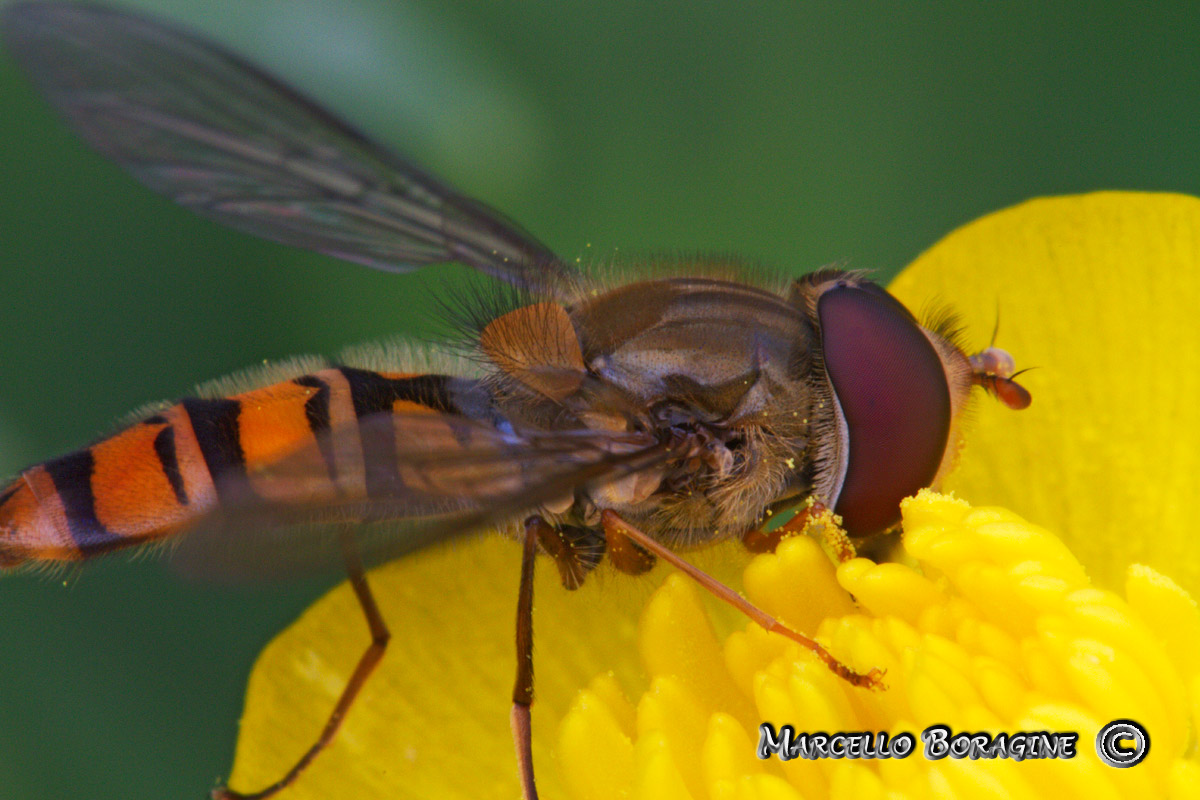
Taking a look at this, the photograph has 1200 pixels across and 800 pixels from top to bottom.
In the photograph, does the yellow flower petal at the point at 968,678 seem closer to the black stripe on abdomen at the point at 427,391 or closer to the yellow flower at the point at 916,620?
the yellow flower at the point at 916,620

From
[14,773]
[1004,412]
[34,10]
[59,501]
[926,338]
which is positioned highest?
[34,10]

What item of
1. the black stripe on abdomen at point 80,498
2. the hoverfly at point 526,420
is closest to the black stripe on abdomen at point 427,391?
the hoverfly at point 526,420

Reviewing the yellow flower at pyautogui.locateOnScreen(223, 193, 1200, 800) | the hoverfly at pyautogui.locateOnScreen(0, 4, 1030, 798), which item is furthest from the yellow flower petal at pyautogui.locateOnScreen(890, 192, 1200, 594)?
the hoverfly at pyautogui.locateOnScreen(0, 4, 1030, 798)

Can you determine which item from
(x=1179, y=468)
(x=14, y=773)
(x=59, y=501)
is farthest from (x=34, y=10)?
Result: (x=1179, y=468)

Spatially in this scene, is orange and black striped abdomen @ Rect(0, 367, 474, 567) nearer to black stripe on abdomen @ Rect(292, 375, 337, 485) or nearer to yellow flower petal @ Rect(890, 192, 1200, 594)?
black stripe on abdomen @ Rect(292, 375, 337, 485)

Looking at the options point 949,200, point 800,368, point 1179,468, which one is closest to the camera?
point 800,368

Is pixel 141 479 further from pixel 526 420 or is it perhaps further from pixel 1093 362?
pixel 1093 362

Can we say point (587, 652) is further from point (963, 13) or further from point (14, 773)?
point (963, 13)
